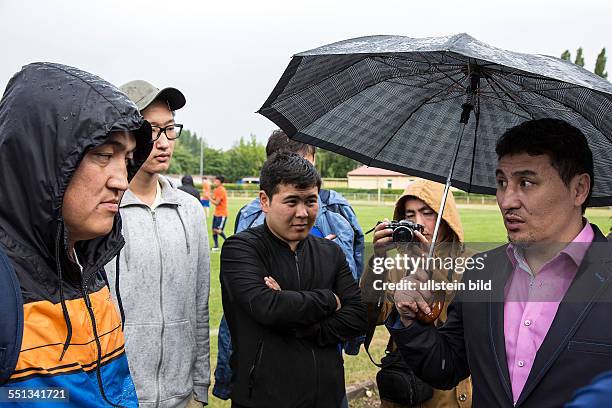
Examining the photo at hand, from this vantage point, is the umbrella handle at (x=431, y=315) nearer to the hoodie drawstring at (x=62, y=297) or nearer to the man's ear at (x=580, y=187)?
the man's ear at (x=580, y=187)

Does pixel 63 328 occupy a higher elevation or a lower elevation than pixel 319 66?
lower

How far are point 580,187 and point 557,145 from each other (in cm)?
21

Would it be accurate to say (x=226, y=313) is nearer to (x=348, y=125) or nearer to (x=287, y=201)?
(x=287, y=201)

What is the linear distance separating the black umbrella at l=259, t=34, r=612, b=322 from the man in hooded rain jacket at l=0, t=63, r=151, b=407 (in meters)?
1.24

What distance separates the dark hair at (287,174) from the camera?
3.40 meters

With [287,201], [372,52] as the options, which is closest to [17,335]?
Answer: [372,52]

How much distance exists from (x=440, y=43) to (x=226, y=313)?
1891 mm

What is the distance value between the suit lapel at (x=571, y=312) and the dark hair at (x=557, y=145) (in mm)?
400

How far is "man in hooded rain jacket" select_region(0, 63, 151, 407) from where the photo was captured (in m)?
1.71

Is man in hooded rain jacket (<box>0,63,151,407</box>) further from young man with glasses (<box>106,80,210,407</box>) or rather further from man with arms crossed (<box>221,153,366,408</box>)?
man with arms crossed (<box>221,153,366,408</box>)

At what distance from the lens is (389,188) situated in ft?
193

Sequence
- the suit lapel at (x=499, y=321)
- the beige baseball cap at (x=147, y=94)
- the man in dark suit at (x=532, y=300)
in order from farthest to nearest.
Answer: the beige baseball cap at (x=147, y=94)
the suit lapel at (x=499, y=321)
the man in dark suit at (x=532, y=300)

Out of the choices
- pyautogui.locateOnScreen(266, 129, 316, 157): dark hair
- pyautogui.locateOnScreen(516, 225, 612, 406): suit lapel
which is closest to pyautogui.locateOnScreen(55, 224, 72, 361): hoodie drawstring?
pyautogui.locateOnScreen(516, 225, 612, 406): suit lapel

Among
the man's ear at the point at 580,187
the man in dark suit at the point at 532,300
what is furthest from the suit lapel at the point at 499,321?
the man's ear at the point at 580,187
